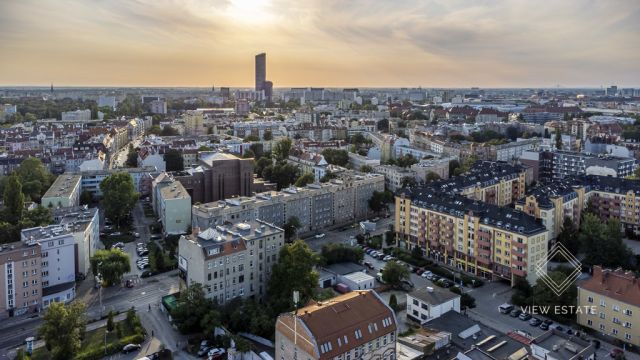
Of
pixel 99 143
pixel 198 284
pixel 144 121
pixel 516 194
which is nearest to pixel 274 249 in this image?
pixel 198 284

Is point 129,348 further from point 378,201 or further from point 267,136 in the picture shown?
point 267,136

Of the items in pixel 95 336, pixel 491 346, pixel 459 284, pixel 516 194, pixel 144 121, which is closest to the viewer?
pixel 491 346

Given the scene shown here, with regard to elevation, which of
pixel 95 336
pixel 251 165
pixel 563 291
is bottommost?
pixel 95 336

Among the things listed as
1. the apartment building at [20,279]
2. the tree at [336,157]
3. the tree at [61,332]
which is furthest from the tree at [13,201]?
the tree at [336,157]

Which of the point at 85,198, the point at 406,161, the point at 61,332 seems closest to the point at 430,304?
the point at 61,332

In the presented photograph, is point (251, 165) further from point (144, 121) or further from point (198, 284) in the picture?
point (144, 121)

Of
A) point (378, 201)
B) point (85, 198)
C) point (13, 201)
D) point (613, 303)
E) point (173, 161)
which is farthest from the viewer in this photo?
point (173, 161)

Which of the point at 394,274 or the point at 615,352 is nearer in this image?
the point at 615,352
